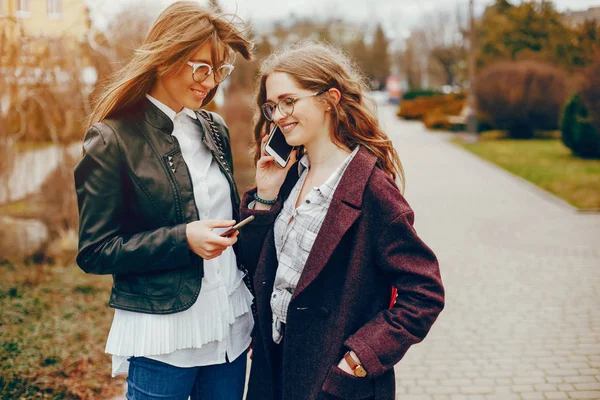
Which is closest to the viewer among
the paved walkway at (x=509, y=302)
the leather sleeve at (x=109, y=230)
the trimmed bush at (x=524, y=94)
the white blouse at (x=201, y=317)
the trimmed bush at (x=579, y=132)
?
the leather sleeve at (x=109, y=230)

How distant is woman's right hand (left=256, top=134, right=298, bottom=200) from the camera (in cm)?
232

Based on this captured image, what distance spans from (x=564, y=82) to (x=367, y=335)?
2278cm

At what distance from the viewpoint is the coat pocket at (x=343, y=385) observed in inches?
78.2

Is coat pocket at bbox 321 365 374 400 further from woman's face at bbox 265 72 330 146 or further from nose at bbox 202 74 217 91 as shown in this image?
nose at bbox 202 74 217 91

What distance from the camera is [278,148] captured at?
235 centimetres

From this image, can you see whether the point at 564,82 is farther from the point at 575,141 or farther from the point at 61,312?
the point at 61,312

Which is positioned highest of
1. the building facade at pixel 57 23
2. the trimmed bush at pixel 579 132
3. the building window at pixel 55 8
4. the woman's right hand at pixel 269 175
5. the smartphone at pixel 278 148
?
the building window at pixel 55 8

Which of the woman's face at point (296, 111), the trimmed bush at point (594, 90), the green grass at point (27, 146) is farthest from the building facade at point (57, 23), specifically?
the trimmed bush at point (594, 90)

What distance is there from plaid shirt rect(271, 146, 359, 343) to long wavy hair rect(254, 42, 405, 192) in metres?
0.09

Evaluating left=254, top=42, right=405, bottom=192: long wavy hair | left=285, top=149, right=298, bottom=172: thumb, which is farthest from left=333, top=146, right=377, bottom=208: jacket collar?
left=285, top=149, right=298, bottom=172: thumb

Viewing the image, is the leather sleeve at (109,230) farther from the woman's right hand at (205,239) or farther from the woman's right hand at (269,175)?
the woman's right hand at (269,175)

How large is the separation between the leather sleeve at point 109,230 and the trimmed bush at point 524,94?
863 inches

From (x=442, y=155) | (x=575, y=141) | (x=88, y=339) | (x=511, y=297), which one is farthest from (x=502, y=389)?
(x=442, y=155)

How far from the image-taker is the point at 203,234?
1927mm
